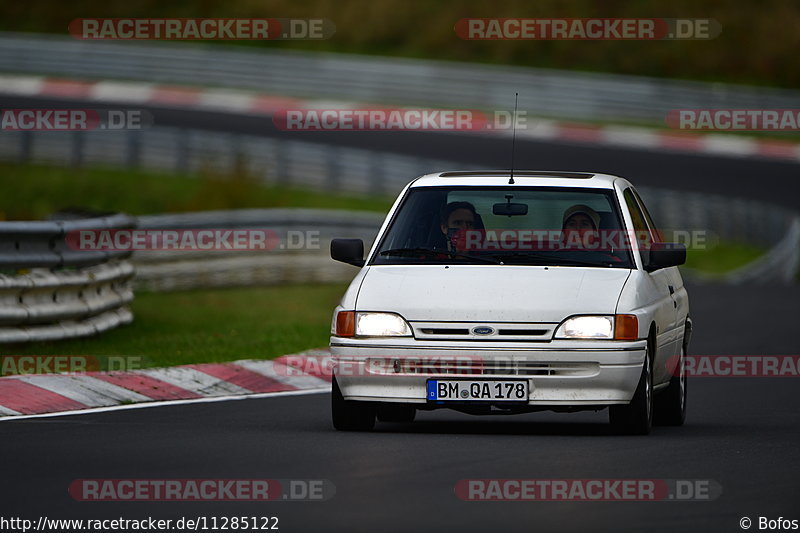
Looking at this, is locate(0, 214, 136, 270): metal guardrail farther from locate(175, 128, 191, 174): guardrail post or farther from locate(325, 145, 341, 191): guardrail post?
locate(325, 145, 341, 191): guardrail post

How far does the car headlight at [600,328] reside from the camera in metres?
10.2

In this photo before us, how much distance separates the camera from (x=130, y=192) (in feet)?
99.5

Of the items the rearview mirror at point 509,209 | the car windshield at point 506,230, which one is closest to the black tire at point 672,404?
the car windshield at point 506,230

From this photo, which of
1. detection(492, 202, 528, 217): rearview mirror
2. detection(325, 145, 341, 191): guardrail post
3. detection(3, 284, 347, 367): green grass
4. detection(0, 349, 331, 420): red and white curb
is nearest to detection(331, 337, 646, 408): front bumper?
detection(492, 202, 528, 217): rearview mirror

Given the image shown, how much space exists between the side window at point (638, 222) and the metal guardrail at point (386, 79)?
3001 cm

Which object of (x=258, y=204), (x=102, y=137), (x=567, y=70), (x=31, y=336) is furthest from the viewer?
(x=567, y=70)

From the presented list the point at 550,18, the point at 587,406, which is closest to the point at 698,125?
the point at 550,18

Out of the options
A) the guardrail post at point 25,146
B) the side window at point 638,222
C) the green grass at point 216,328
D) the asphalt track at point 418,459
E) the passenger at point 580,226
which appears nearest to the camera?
the asphalt track at point 418,459

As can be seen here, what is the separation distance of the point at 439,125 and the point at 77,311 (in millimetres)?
27365

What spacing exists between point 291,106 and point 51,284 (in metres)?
28.7

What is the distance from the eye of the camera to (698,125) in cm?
4288

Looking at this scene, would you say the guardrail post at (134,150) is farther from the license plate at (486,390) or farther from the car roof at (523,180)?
the license plate at (486,390)

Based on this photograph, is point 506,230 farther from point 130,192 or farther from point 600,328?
point 130,192

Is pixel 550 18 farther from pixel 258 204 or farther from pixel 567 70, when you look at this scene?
pixel 258 204
